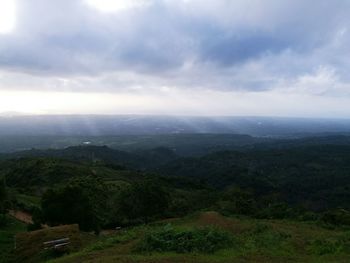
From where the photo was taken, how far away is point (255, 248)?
16.5 m

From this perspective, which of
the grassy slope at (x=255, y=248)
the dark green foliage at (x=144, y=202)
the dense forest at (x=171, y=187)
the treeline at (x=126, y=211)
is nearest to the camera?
the grassy slope at (x=255, y=248)

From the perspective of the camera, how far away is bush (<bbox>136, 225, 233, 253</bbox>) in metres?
16.0

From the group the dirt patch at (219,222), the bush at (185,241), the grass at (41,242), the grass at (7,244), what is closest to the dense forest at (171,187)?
the bush at (185,241)

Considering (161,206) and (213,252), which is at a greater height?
(213,252)

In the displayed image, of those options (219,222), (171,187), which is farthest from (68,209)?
(171,187)

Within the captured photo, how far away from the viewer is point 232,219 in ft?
79.2

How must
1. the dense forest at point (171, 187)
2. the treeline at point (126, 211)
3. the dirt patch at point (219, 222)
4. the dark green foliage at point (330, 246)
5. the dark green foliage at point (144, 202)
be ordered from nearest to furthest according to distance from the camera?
the dark green foliage at point (330, 246)
the dirt patch at point (219, 222)
the treeline at point (126, 211)
the dense forest at point (171, 187)
the dark green foliage at point (144, 202)

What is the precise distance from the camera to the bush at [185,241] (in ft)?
52.4

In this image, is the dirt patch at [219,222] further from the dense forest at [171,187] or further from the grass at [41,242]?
the grass at [41,242]

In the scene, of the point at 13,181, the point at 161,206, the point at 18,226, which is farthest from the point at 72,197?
the point at 13,181

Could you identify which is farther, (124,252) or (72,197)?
(72,197)

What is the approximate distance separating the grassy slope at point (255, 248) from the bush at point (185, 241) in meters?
0.45

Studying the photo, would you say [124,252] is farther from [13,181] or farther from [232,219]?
[13,181]

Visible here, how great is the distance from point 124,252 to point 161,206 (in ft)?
60.3
